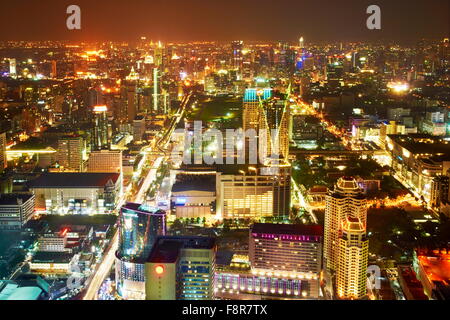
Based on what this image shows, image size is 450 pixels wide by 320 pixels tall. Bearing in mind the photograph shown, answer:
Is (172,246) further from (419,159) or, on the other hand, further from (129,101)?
(129,101)

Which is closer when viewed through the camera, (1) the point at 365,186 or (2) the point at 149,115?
(1) the point at 365,186

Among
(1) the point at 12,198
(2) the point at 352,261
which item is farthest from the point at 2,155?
(2) the point at 352,261

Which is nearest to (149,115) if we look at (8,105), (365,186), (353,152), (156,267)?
(8,105)

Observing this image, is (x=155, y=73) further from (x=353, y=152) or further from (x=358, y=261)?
(x=358, y=261)

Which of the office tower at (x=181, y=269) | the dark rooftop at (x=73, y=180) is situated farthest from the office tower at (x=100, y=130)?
the office tower at (x=181, y=269)

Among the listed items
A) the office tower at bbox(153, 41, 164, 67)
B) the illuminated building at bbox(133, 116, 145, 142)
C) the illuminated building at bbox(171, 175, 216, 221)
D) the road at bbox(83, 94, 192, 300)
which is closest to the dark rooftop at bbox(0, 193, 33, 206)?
the road at bbox(83, 94, 192, 300)

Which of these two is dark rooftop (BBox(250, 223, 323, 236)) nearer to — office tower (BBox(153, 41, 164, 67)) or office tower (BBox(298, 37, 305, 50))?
office tower (BBox(298, 37, 305, 50))
